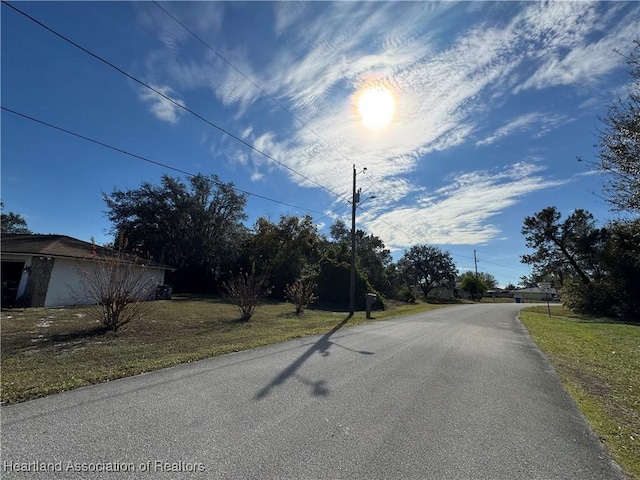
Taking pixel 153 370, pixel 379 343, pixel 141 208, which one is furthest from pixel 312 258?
pixel 153 370

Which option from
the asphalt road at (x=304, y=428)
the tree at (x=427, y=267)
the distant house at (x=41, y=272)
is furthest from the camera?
the tree at (x=427, y=267)

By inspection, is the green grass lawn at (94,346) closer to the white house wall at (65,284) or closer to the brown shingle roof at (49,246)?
the white house wall at (65,284)

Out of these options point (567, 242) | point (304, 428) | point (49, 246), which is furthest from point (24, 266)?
point (567, 242)

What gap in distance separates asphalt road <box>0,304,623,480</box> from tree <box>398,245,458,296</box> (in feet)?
204

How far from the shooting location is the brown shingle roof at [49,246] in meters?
15.9

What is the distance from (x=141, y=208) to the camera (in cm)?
3120

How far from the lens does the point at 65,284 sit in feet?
55.6

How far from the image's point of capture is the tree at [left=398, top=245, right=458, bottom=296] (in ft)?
216

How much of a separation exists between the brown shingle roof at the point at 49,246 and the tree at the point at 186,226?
1054cm

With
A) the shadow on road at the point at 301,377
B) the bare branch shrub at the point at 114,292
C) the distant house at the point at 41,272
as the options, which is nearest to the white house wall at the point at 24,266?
the distant house at the point at 41,272

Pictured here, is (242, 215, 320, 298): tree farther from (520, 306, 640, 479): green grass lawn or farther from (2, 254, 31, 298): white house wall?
(520, 306, 640, 479): green grass lawn

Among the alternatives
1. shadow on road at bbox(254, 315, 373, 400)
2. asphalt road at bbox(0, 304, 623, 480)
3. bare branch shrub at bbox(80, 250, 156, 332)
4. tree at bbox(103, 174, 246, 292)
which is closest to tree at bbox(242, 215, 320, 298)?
tree at bbox(103, 174, 246, 292)

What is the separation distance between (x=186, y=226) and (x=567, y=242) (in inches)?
1597

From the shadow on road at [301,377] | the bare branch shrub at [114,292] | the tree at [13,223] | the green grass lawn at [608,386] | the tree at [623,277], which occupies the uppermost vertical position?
the tree at [13,223]
